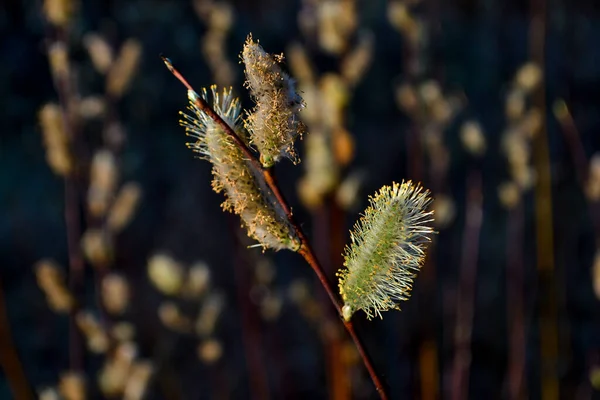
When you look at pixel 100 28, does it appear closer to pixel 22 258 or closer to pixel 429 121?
pixel 22 258

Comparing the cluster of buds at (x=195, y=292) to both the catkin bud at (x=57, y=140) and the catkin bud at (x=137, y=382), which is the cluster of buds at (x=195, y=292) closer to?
the catkin bud at (x=137, y=382)

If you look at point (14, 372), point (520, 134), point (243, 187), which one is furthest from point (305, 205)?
point (243, 187)

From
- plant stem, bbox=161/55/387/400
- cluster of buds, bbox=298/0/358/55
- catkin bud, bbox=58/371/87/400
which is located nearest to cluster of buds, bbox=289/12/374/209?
cluster of buds, bbox=298/0/358/55

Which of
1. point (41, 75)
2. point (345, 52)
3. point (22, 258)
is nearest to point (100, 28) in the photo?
point (41, 75)

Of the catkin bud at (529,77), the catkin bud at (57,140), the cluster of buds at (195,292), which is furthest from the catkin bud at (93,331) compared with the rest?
the catkin bud at (529,77)

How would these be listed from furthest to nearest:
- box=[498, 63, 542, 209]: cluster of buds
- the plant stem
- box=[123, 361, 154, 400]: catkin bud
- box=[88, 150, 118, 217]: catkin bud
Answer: box=[498, 63, 542, 209]: cluster of buds < box=[88, 150, 118, 217]: catkin bud < box=[123, 361, 154, 400]: catkin bud < the plant stem

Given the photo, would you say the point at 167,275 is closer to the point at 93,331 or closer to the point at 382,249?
the point at 93,331

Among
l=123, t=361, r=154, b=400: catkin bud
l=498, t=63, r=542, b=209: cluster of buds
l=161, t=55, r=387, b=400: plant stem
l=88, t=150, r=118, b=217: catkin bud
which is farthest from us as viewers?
l=498, t=63, r=542, b=209: cluster of buds

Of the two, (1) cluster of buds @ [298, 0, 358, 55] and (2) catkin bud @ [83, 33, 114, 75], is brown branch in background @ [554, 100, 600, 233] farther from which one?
(2) catkin bud @ [83, 33, 114, 75]
